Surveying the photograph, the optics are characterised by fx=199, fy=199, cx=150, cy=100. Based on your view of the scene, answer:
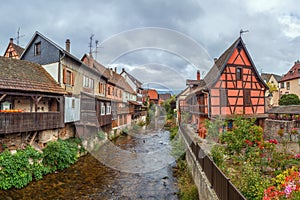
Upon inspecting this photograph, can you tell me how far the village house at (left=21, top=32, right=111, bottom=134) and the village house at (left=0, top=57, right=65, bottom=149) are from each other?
2.61ft

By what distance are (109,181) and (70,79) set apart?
9.02 metres

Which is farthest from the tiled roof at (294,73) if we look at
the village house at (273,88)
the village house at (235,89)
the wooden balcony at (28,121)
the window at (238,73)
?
the wooden balcony at (28,121)

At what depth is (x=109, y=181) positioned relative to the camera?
1111 cm

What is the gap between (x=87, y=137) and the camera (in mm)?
16781

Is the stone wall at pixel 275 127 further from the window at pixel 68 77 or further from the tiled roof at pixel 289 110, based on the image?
the window at pixel 68 77

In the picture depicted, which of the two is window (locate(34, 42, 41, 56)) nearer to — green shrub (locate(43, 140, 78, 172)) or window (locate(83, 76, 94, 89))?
window (locate(83, 76, 94, 89))

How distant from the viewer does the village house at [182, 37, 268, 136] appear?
16.7 metres

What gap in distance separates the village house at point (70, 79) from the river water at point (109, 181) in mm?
2949

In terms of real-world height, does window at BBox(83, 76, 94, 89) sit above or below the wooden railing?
above

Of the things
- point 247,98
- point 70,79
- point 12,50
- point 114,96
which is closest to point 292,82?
point 247,98

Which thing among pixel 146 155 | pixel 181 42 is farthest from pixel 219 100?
pixel 146 155

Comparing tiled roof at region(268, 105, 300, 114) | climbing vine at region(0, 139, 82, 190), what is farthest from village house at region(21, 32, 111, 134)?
tiled roof at region(268, 105, 300, 114)

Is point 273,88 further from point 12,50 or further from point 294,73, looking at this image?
point 12,50

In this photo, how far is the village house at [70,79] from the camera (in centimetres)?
1470
